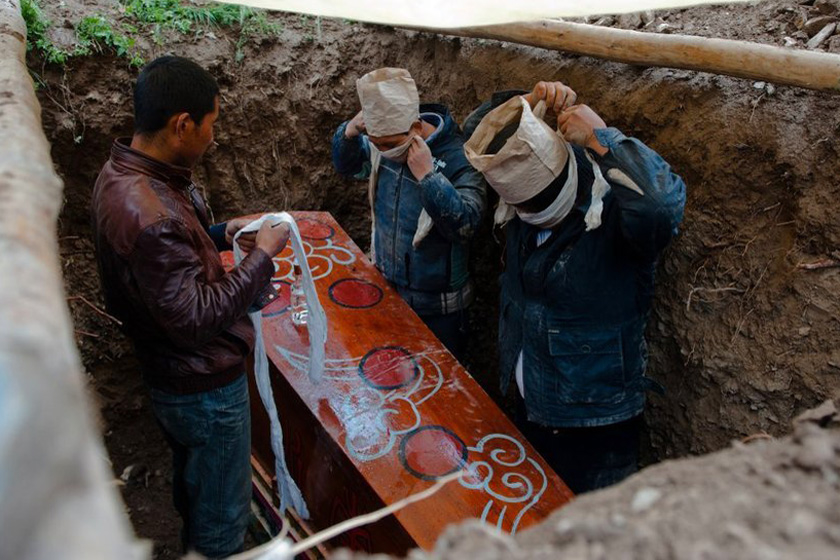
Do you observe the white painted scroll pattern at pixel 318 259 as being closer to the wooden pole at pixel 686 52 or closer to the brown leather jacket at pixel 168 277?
the brown leather jacket at pixel 168 277

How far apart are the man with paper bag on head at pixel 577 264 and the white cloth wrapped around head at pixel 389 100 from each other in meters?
0.52

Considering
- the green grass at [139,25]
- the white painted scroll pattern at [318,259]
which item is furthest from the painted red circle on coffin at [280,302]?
the green grass at [139,25]

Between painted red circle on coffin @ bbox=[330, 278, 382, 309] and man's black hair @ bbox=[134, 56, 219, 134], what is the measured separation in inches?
58.0

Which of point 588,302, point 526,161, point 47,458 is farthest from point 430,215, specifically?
point 47,458

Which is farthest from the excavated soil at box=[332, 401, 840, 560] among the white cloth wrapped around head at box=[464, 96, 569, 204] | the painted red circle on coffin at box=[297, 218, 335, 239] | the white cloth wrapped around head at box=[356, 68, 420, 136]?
the painted red circle on coffin at box=[297, 218, 335, 239]

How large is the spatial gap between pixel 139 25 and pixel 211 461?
2.78 m

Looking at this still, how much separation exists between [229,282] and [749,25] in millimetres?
2688

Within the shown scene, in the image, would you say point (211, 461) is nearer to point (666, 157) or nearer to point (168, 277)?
point (168, 277)

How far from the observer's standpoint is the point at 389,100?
125 inches

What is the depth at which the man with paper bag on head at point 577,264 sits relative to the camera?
2480mm

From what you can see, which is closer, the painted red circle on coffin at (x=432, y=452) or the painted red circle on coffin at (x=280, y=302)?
the painted red circle on coffin at (x=432, y=452)

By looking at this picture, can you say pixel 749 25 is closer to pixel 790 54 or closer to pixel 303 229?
pixel 790 54

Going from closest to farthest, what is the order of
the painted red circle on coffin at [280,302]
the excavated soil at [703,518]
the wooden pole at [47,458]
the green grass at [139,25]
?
the wooden pole at [47,458] → the excavated soil at [703,518] → the painted red circle on coffin at [280,302] → the green grass at [139,25]

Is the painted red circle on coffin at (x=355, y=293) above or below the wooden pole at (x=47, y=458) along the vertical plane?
below
